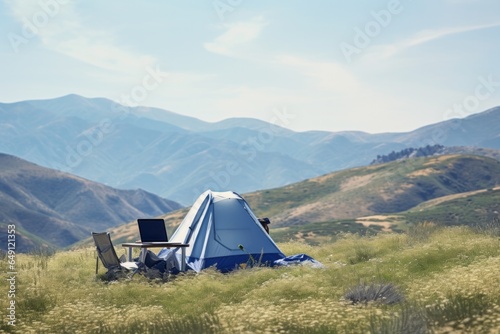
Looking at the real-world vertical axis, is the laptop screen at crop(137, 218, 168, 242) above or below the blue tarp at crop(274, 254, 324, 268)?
above

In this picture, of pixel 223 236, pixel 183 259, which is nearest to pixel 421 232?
pixel 223 236

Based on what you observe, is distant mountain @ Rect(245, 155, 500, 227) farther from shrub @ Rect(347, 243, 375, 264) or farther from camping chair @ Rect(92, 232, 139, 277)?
camping chair @ Rect(92, 232, 139, 277)

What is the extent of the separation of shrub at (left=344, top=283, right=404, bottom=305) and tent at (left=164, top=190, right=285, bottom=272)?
6.65m

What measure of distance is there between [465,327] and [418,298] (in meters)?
3.35

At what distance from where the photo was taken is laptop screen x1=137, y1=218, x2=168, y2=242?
19.3 meters

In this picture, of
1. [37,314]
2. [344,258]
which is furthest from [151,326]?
[344,258]

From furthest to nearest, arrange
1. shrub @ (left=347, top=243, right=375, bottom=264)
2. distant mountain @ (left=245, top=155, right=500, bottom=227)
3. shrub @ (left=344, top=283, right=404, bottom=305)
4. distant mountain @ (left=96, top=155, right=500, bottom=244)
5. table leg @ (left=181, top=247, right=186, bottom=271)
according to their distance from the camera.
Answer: distant mountain @ (left=245, top=155, right=500, bottom=227) < distant mountain @ (left=96, top=155, right=500, bottom=244) < shrub @ (left=347, top=243, right=375, bottom=264) < table leg @ (left=181, top=247, right=186, bottom=271) < shrub @ (left=344, top=283, right=404, bottom=305)

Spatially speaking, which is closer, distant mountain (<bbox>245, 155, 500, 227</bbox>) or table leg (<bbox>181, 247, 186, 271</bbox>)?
table leg (<bbox>181, 247, 186, 271</bbox>)

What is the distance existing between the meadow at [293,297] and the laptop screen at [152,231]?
1789mm

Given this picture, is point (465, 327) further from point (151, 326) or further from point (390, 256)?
point (390, 256)

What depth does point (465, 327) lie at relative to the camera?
841 centimetres

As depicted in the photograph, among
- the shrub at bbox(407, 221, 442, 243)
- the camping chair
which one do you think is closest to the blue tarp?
the shrub at bbox(407, 221, 442, 243)

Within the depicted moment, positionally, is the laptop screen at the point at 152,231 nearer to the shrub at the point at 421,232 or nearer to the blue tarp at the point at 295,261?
the blue tarp at the point at 295,261

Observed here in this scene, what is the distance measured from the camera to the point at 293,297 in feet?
44.1
